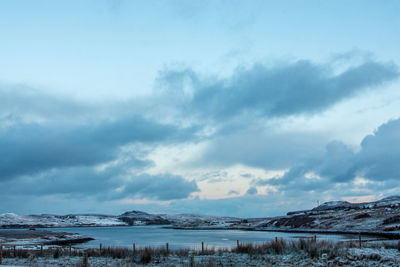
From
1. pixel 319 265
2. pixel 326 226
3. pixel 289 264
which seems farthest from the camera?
pixel 326 226

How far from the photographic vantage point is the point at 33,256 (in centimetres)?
3406

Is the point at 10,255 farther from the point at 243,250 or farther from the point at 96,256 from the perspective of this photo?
the point at 243,250

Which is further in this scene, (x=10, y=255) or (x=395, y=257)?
(x=10, y=255)

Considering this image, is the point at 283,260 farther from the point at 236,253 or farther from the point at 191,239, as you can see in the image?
the point at 191,239

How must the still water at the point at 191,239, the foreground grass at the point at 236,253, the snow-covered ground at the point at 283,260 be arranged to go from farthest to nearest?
the still water at the point at 191,239 → the foreground grass at the point at 236,253 → the snow-covered ground at the point at 283,260

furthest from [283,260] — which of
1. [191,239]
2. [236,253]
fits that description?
[191,239]

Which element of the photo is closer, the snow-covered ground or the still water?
the snow-covered ground

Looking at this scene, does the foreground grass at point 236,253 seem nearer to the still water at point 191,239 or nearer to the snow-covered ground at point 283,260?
the snow-covered ground at point 283,260

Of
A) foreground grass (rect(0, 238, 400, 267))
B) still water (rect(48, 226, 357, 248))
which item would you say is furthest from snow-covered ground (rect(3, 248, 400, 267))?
still water (rect(48, 226, 357, 248))

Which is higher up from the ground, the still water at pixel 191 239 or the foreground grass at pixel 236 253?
the foreground grass at pixel 236 253

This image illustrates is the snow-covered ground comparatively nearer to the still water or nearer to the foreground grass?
the foreground grass

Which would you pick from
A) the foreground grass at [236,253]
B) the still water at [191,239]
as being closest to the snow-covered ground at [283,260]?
the foreground grass at [236,253]

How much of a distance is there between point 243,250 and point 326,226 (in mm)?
79989

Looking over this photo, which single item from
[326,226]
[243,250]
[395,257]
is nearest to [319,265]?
[395,257]
